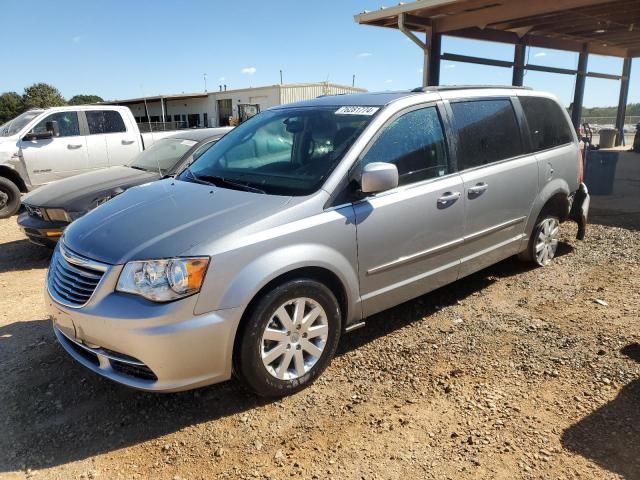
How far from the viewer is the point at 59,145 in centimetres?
858

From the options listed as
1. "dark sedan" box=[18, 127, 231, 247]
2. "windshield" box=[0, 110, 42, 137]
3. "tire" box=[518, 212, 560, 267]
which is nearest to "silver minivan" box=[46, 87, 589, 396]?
"tire" box=[518, 212, 560, 267]

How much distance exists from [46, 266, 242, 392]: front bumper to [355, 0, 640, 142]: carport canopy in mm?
8521

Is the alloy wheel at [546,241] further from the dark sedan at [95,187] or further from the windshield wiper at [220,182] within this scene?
the dark sedan at [95,187]

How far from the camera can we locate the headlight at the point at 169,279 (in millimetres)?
2543

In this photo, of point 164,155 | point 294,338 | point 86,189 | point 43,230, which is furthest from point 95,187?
point 294,338

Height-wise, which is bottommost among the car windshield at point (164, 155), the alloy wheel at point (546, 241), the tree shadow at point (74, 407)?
the tree shadow at point (74, 407)

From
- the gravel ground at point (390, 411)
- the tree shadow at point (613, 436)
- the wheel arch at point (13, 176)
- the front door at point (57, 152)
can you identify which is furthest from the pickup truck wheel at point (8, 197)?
the tree shadow at point (613, 436)

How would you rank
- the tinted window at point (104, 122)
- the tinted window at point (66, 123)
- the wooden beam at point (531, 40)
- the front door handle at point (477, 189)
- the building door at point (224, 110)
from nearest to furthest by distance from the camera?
the front door handle at point (477, 189), the tinted window at point (66, 123), the tinted window at point (104, 122), the wooden beam at point (531, 40), the building door at point (224, 110)

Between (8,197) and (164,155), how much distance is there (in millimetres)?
3735

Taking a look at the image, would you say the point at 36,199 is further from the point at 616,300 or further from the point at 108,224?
the point at 616,300

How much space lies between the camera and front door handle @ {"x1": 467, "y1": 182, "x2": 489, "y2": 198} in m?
3.87

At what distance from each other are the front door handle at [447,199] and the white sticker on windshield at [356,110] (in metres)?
0.82

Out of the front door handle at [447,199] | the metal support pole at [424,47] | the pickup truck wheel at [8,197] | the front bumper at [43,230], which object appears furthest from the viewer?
the metal support pole at [424,47]

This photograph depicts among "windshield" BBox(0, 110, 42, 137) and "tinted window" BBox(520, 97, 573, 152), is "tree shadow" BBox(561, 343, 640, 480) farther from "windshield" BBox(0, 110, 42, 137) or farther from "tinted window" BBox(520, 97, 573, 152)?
"windshield" BBox(0, 110, 42, 137)
